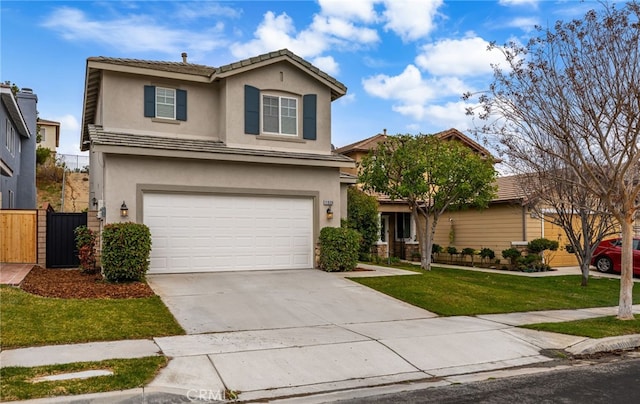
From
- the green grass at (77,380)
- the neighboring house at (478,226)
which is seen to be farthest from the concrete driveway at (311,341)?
the neighboring house at (478,226)

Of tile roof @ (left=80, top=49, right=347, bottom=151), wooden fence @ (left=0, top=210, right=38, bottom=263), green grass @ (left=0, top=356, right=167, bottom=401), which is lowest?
green grass @ (left=0, top=356, right=167, bottom=401)

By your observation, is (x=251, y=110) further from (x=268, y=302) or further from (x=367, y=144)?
(x=367, y=144)

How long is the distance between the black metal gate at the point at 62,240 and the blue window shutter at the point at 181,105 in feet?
14.0

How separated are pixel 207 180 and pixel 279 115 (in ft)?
10.8

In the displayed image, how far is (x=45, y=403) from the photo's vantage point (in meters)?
5.15

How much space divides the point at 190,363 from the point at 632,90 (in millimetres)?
9030

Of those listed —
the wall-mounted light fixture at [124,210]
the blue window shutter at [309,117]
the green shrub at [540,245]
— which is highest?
the blue window shutter at [309,117]

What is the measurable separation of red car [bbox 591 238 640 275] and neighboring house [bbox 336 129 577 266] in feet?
6.01

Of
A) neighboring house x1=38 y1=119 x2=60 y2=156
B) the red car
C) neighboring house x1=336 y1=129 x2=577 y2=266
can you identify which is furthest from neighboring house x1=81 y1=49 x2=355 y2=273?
neighboring house x1=38 y1=119 x2=60 y2=156

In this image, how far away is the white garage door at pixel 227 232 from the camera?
13.9m

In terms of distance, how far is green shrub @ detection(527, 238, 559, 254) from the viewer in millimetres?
20875

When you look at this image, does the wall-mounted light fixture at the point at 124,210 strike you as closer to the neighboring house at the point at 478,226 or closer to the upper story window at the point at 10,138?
the neighboring house at the point at 478,226

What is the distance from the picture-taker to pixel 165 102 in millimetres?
15445

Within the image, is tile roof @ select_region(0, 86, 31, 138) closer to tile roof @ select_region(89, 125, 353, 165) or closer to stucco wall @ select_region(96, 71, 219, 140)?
stucco wall @ select_region(96, 71, 219, 140)
